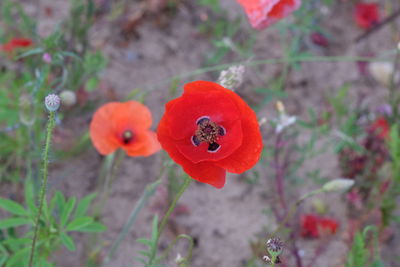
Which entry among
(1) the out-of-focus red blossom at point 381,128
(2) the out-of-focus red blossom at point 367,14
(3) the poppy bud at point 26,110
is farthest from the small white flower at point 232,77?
(2) the out-of-focus red blossom at point 367,14

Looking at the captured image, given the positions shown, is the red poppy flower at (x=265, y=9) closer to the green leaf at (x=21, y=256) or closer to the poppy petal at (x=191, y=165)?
the poppy petal at (x=191, y=165)

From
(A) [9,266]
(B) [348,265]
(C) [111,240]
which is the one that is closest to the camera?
(A) [9,266]

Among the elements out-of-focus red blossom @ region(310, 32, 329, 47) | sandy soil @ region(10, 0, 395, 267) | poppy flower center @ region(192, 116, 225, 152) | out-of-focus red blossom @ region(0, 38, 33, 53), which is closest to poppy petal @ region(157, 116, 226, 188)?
poppy flower center @ region(192, 116, 225, 152)

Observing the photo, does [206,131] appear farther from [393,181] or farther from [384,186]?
[384,186]

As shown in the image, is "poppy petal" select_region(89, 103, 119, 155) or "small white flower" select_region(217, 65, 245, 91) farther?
"poppy petal" select_region(89, 103, 119, 155)

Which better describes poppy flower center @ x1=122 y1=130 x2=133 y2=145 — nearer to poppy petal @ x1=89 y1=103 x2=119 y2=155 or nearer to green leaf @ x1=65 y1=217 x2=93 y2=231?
poppy petal @ x1=89 y1=103 x2=119 y2=155

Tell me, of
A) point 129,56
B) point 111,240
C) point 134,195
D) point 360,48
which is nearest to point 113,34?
point 129,56

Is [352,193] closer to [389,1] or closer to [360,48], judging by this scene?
[360,48]

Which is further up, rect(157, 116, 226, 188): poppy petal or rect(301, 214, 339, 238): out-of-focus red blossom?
rect(157, 116, 226, 188): poppy petal
